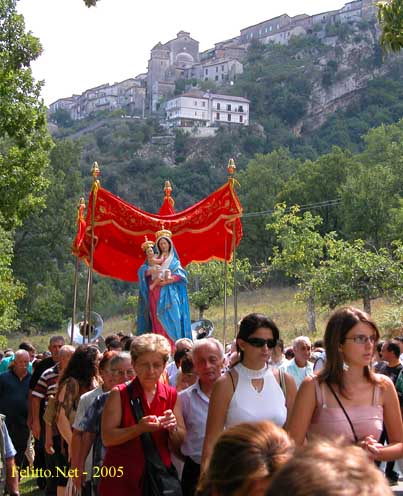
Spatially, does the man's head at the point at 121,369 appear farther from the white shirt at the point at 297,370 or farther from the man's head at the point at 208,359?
the white shirt at the point at 297,370

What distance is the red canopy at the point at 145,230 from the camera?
15328mm

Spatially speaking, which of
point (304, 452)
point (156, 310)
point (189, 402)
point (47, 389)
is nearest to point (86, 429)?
point (189, 402)

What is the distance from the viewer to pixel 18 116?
19.1 m

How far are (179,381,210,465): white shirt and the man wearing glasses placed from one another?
12.3 feet

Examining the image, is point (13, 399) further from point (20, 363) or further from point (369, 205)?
point (369, 205)

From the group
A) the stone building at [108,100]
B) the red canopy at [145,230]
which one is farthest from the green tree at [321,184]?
the stone building at [108,100]

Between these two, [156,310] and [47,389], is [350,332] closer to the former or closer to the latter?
[47,389]

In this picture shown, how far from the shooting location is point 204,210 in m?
15.7

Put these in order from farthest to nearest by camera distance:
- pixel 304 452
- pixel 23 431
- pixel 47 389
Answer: pixel 23 431 → pixel 47 389 → pixel 304 452

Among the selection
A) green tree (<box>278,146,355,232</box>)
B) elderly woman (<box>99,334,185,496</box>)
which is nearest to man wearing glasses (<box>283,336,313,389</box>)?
elderly woman (<box>99,334,185,496</box>)

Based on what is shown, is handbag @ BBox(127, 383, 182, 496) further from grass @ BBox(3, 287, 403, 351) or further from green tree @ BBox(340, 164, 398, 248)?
green tree @ BBox(340, 164, 398, 248)

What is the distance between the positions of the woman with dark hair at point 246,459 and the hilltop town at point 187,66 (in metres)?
140

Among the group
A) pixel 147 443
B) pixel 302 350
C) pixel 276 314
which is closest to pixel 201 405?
pixel 147 443

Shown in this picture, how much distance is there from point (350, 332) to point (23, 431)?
682 cm
